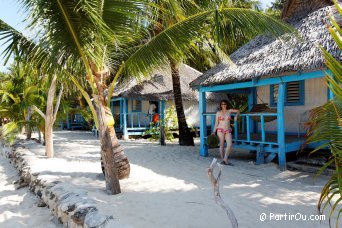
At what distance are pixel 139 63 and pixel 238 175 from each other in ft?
10.3

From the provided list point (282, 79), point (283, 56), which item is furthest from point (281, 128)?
point (283, 56)

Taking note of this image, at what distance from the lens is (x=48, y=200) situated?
507 cm

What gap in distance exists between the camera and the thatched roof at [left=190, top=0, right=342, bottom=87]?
620cm

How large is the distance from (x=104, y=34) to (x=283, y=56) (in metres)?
4.28

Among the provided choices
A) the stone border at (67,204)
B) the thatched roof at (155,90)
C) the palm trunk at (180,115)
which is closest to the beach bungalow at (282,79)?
the palm trunk at (180,115)

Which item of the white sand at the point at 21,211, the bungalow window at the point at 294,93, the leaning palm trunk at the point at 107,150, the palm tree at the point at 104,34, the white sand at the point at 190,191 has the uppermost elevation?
the palm tree at the point at 104,34

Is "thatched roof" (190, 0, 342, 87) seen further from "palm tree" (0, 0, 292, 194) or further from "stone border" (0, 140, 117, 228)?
"stone border" (0, 140, 117, 228)

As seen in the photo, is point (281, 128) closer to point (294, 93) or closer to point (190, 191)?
point (294, 93)

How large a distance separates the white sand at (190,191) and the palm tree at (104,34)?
74cm

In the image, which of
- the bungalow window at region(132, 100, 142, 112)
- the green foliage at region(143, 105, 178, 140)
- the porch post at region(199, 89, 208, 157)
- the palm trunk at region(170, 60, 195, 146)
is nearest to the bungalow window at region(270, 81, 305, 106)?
the porch post at region(199, 89, 208, 157)

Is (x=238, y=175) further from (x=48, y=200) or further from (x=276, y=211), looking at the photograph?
(x=48, y=200)

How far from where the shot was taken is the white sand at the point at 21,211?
4.61 meters

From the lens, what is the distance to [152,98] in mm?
14828

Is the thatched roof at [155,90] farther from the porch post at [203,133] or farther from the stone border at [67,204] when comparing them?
the stone border at [67,204]
